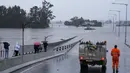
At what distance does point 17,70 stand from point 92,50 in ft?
16.8

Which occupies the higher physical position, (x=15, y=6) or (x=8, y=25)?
(x=15, y=6)

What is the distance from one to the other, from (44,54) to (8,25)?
3668 inches

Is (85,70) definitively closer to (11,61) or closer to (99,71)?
(99,71)

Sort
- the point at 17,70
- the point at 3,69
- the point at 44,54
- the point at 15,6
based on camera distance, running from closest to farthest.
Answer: the point at 3,69
the point at 17,70
the point at 44,54
the point at 15,6

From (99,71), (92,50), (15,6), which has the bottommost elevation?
(99,71)

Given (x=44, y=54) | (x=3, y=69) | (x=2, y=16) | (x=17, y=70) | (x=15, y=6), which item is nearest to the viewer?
(x=3, y=69)

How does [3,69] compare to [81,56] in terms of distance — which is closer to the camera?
[3,69]

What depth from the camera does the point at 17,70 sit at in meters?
20.7

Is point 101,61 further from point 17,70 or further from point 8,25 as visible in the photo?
point 8,25

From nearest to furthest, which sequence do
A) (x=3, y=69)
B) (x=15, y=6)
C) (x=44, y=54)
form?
(x=3, y=69)
(x=44, y=54)
(x=15, y=6)

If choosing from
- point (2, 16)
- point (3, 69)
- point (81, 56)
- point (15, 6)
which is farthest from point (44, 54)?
point (15, 6)

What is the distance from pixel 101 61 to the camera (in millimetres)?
21094

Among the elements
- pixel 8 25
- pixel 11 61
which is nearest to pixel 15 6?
pixel 8 25

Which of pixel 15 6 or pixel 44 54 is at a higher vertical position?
Answer: pixel 15 6
